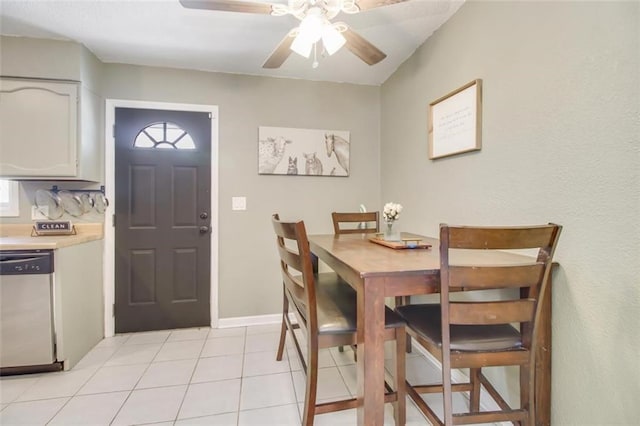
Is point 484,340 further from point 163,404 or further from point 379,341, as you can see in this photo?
point 163,404

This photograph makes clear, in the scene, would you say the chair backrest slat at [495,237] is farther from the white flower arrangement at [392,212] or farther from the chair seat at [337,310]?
the white flower arrangement at [392,212]

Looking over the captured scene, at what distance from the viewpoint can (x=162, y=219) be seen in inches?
105

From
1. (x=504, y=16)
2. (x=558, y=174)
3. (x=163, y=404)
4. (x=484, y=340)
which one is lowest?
(x=163, y=404)

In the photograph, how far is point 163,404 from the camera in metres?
1.67

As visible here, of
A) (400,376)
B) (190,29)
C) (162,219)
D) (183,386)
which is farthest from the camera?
(162,219)

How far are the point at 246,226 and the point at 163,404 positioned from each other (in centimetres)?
152

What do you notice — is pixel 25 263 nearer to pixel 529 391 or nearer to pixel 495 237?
pixel 495 237

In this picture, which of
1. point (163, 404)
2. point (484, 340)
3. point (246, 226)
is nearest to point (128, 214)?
point (246, 226)

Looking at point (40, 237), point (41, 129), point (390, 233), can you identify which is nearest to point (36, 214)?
point (40, 237)

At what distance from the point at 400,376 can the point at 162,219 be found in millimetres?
2336

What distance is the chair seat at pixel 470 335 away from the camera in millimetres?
1120

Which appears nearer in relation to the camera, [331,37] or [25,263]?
[331,37]

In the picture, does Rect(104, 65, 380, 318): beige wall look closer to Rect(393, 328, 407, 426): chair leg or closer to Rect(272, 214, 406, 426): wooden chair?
Rect(272, 214, 406, 426): wooden chair

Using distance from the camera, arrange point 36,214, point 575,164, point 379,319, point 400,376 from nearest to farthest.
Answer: point 379,319 < point 575,164 < point 400,376 < point 36,214
